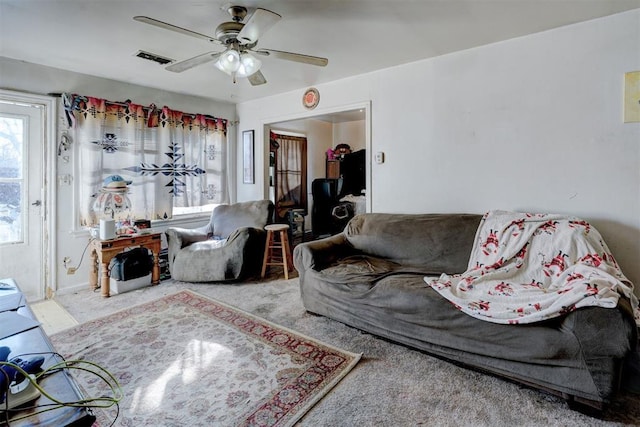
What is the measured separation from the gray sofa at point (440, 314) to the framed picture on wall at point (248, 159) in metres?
2.09

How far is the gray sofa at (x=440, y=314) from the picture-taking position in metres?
1.52

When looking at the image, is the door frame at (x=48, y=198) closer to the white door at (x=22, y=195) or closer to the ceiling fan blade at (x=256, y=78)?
the white door at (x=22, y=195)

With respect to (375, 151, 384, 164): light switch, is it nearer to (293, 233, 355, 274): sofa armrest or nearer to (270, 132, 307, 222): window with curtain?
(293, 233, 355, 274): sofa armrest

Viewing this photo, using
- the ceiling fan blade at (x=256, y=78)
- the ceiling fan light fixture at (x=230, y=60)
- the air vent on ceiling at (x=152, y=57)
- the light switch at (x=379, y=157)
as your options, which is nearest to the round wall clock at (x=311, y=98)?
the light switch at (x=379, y=157)

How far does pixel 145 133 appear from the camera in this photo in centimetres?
392

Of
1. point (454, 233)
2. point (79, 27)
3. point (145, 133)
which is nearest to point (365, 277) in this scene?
point (454, 233)

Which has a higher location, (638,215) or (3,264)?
(638,215)

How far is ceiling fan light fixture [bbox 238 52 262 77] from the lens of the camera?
7.39ft

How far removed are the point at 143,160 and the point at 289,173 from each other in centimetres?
276

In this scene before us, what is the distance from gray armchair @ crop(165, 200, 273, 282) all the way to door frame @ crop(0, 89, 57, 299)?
3.54ft

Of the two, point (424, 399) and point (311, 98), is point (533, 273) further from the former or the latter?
point (311, 98)

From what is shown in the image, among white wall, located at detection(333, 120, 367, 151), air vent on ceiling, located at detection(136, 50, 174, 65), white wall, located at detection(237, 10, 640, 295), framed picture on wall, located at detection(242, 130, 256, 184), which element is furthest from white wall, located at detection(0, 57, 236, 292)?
white wall, located at detection(333, 120, 367, 151)

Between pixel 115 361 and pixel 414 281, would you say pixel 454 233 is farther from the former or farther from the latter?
pixel 115 361

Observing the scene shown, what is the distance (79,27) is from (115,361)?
236 cm
